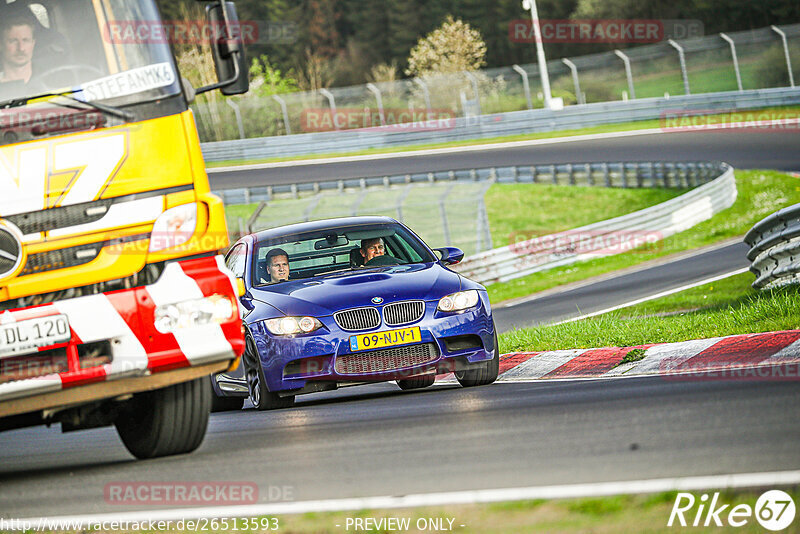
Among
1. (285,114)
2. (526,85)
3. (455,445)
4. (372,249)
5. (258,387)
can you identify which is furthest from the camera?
(285,114)

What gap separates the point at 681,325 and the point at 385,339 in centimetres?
302

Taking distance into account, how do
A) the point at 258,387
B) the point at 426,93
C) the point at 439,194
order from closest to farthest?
1. the point at 258,387
2. the point at 439,194
3. the point at 426,93

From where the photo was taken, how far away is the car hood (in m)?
8.41

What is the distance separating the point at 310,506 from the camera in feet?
14.9

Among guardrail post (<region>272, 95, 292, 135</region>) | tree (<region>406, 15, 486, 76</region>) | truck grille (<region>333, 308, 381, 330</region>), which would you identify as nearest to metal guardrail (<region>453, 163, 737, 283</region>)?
truck grille (<region>333, 308, 381, 330</region>)

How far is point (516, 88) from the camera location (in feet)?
149

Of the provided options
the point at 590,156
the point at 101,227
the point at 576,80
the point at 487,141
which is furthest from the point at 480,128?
the point at 101,227

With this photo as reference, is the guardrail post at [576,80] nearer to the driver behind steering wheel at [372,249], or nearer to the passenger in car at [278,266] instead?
the driver behind steering wheel at [372,249]

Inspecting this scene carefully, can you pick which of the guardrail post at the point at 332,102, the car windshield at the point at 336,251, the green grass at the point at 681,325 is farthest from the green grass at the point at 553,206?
the car windshield at the point at 336,251

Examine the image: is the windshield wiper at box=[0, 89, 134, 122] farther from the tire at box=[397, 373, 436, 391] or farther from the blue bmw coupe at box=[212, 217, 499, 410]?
the tire at box=[397, 373, 436, 391]

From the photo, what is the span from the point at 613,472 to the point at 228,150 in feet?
133

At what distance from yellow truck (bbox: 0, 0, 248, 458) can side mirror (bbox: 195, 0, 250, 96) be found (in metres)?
0.30

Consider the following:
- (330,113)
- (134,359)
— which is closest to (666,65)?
(330,113)

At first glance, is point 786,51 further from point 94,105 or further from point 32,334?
point 32,334
